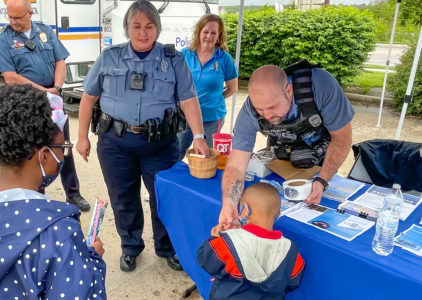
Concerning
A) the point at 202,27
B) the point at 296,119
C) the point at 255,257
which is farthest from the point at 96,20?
the point at 255,257

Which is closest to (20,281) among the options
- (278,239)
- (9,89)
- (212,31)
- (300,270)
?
(9,89)

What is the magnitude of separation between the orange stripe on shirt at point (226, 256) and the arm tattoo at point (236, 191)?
1.39 ft

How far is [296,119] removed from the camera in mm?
2070

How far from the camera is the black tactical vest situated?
80.8 inches

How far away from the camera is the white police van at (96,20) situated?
5.43 m

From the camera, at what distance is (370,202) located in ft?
6.57

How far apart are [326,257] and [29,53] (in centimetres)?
291

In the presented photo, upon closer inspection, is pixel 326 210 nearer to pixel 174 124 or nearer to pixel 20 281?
pixel 174 124

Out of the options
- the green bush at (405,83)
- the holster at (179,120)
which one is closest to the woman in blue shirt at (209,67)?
the holster at (179,120)

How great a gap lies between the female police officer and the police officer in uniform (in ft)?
1.20

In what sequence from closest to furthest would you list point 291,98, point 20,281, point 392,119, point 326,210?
point 20,281
point 326,210
point 291,98
point 392,119

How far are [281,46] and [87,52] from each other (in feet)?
16.0

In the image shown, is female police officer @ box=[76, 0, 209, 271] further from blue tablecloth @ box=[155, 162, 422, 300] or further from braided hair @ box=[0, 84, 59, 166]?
braided hair @ box=[0, 84, 59, 166]

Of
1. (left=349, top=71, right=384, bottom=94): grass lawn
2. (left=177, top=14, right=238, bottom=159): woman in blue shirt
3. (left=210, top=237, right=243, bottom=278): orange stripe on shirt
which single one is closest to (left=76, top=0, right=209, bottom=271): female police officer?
(left=177, top=14, right=238, bottom=159): woman in blue shirt
